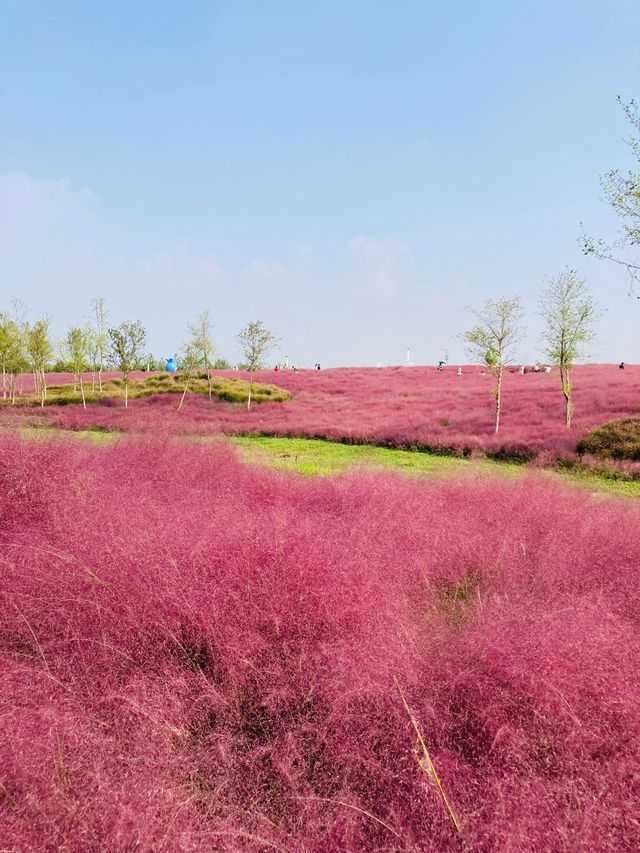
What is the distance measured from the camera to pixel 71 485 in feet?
17.7

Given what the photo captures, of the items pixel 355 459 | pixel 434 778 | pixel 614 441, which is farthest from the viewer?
pixel 614 441

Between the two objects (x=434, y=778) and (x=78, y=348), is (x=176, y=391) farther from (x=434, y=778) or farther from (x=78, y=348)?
(x=434, y=778)

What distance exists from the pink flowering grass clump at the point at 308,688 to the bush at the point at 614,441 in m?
12.9

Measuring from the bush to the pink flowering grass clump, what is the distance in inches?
508

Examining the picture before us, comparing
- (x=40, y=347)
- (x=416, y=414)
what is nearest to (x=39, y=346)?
(x=40, y=347)

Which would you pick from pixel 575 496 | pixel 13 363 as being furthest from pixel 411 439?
pixel 13 363

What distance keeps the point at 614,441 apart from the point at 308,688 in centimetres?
1708

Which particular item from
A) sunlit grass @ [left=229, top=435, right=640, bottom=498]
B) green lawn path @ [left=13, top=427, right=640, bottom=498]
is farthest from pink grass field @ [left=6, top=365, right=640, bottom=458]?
sunlit grass @ [left=229, top=435, right=640, bottom=498]

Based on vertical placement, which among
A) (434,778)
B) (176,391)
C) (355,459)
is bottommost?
(355,459)

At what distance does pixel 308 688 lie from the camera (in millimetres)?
2803

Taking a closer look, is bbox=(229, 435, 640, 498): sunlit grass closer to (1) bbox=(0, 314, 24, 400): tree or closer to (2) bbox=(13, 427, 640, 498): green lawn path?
(2) bbox=(13, 427, 640, 498): green lawn path

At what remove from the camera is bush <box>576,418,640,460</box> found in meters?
15.8

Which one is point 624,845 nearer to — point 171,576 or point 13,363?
point 171,576

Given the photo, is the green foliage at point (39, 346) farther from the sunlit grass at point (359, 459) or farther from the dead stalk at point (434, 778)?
the dead stalk at point (434, 778)
